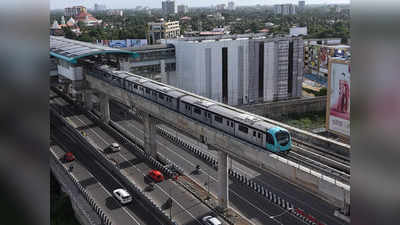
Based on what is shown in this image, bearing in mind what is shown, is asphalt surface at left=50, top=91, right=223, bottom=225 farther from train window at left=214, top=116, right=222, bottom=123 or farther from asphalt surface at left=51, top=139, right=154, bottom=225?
train window at left=214, top=116, right=222, bottom=123

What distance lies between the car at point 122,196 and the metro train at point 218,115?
4.07 m

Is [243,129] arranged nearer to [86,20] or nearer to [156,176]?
[156,176]

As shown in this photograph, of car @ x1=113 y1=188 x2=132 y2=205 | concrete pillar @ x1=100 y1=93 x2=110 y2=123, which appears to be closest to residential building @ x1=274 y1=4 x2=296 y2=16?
concrete pillar @ x1=100 y1=93 x2=110 y2=123

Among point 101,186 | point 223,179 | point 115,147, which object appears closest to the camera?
point 223,179

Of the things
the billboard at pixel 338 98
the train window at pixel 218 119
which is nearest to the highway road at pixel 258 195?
the train window at pixel 218 119

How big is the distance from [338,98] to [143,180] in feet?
36.8

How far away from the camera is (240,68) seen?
99.3 ft

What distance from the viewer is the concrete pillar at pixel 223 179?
14.5 m

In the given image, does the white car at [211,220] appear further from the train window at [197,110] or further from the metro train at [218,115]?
the train window at [197,110]

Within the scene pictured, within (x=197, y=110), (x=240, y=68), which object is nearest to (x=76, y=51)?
(x=240, y=68)
